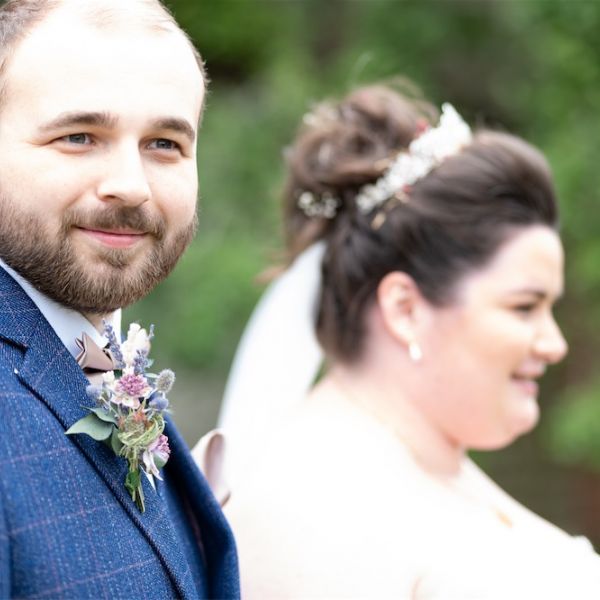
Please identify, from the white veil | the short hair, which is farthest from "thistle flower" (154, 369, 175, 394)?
the white veil

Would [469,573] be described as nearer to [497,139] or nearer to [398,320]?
[398,320]

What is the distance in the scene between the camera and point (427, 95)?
22.3 feet

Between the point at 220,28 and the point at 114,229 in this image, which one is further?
the point at 220,28

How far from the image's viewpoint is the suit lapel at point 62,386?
166 cm

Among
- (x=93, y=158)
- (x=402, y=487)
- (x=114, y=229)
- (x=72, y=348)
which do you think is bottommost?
(x=402, y=487)

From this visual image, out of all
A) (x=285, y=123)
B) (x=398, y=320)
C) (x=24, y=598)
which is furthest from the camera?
(x=285, y=123)

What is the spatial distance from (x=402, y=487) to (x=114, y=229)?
133cm

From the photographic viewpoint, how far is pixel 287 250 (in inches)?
132

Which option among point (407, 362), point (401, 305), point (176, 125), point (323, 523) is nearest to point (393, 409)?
point (407, 362)

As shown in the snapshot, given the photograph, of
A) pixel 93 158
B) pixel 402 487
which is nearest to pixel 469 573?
pixel 402 487

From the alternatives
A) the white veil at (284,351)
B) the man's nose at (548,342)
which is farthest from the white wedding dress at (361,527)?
the man's nose at (548,342)

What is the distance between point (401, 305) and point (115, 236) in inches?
56.2

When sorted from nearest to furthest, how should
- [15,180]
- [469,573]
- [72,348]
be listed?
1. [15,180]
2. [72,348]
3. [469,573]

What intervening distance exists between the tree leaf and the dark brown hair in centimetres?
146
